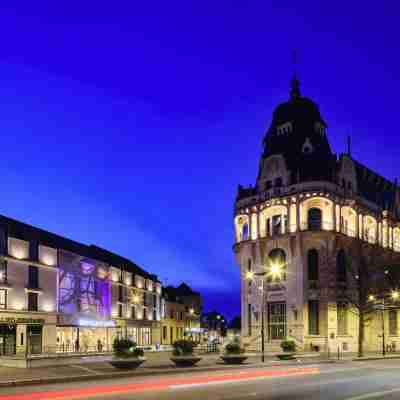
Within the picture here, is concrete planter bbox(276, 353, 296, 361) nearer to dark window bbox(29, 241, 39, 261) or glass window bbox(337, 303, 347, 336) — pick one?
glass window bbox(337, 303, 347, 336)

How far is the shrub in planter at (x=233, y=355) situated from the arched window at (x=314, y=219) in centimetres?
2909

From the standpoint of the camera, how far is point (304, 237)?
66.6m

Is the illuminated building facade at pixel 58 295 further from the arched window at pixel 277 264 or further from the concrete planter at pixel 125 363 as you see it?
the arched window at pixel 277 264

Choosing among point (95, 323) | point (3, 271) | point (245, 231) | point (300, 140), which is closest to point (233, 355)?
point (3, 271)

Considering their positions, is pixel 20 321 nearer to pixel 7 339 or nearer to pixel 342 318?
pixel 7 339

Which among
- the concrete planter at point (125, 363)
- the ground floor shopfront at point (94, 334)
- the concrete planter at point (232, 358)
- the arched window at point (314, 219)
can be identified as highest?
the arched window at point (314, 219)

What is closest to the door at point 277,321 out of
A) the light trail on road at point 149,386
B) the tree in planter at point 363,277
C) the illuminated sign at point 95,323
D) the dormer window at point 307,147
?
the tree in planter at point 363,277

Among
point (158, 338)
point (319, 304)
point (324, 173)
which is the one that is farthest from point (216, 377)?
point (158, 338)

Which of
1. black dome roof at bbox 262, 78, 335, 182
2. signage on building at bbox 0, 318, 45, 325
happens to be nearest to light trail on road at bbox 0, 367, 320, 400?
signage on building at bbox 0, 318, 45, 325

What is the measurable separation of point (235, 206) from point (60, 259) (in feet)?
74.2

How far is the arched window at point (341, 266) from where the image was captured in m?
67.8

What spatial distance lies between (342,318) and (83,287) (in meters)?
30.7

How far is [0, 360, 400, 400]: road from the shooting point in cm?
2014

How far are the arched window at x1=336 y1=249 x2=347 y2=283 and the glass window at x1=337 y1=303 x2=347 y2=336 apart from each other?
296 cm
